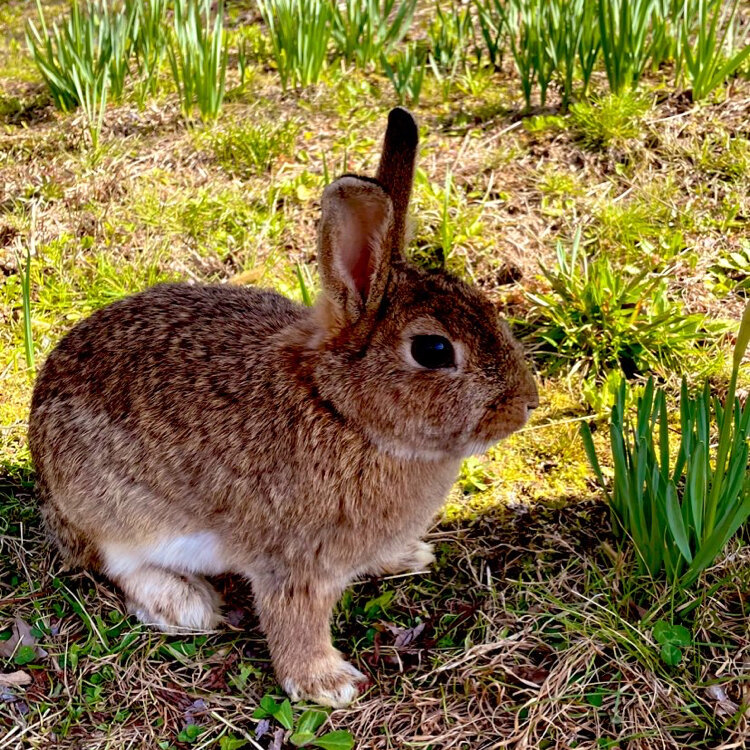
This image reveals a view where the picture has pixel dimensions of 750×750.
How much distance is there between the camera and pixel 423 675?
278 cm

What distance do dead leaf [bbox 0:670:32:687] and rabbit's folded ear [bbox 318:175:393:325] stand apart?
1.49m

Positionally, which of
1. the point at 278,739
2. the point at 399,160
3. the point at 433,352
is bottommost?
the point at 278,739

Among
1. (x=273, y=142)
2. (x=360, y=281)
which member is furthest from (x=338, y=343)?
(x=273, y=142)

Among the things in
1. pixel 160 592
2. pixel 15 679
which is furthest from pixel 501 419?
pixel 15 679

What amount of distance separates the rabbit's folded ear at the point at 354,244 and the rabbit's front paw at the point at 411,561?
0.97 meters

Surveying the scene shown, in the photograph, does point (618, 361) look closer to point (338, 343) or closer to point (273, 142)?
point (338, 343)

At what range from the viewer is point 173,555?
2.91m

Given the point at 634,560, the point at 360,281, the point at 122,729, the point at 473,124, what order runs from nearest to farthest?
the point at 360,281
the point at 122,729
the point at 634,560
the point at 473,124

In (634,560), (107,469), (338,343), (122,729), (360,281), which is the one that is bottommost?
(122,729)

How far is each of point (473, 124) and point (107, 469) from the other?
3.07 m

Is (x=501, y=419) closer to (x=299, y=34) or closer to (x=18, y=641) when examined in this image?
(x=18, y=641)

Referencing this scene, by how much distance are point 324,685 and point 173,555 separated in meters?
0.62

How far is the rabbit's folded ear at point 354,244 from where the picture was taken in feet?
7.61

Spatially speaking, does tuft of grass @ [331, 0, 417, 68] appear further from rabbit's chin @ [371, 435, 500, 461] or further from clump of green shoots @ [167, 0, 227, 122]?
rabbit's chin @ [371, 435, 500, 461]
